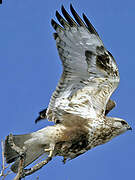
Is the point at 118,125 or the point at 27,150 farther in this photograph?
the point at 118,125

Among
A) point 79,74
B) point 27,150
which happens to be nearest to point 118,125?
point 79,74

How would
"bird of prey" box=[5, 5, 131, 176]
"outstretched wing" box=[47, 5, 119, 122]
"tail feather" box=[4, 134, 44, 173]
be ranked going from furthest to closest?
1. "outstretched wing" box=[47, 5, 119, 122]
2. "bird of prey" box=[5, 5, 131, 176]
3. "tail feather" box=[4, 134, 44, 173]

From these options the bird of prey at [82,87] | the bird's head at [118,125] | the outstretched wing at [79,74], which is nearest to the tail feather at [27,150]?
the bird of prey at [82,87]

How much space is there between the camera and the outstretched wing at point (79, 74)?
6.18 meters

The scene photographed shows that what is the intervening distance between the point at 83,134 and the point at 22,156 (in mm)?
2097

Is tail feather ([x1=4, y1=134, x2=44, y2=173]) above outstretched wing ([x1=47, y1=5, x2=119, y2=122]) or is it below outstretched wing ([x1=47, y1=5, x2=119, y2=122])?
below

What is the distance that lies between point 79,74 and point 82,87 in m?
0.22

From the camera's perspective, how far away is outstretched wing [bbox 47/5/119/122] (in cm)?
618

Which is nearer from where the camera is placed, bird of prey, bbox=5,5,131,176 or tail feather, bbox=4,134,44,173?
tail feather, bbox=4,134,44,173

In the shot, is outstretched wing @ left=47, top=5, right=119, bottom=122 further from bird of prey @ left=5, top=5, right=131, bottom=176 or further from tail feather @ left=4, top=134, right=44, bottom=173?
tail feather @ left=4, top=134, right=44, bottom=173

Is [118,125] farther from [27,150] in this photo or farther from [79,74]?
[27,150]

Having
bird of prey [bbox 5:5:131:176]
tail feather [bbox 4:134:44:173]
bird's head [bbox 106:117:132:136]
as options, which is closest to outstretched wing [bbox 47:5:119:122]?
bird of prey [bbox 5:5:131:176]

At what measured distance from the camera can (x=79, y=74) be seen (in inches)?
247

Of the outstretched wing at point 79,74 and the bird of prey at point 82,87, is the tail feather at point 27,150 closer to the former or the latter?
the bird of prey at point 82,87
